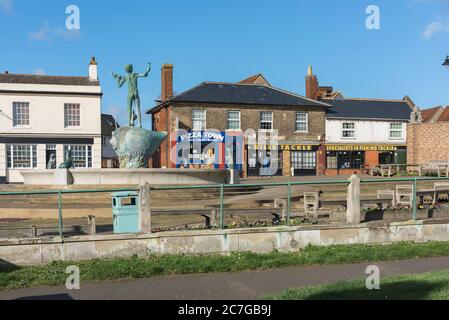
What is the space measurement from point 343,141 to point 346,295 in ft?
128

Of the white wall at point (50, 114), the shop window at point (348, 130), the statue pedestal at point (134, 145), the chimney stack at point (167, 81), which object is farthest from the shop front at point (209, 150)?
the statue pedestal at point (134, 145)

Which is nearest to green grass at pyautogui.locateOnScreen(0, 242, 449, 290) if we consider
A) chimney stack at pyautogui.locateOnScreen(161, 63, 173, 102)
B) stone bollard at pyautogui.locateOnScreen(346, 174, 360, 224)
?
stone bollard at pyautogui.locateOnScreen(346, 174, 360, 224)

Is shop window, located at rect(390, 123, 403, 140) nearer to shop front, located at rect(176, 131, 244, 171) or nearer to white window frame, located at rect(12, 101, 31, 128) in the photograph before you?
shop front, located at rect(176, 131, 244, 171)

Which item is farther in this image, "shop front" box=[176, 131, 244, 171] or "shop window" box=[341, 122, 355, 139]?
"shop window" box=[341, 122, 355, 139]

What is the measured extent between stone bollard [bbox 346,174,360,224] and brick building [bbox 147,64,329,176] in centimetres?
2816

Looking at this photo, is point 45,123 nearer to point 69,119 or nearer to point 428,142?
point 69,119

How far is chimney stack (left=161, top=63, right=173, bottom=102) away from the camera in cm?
4150

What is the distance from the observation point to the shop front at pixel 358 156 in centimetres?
4431

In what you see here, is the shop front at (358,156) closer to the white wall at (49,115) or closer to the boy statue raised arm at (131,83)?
the white wall at (49,115)

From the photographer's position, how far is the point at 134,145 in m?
21.2

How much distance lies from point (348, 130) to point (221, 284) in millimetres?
38622

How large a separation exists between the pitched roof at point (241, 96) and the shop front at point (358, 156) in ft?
15.0

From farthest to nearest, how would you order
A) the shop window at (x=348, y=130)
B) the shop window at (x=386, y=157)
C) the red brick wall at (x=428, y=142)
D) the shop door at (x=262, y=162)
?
the shop window at (x=386, y=157), the shop window at (x=348, y=130), the shop door at (x=262, y=162), the red brick wall at (x=428, y=142)
